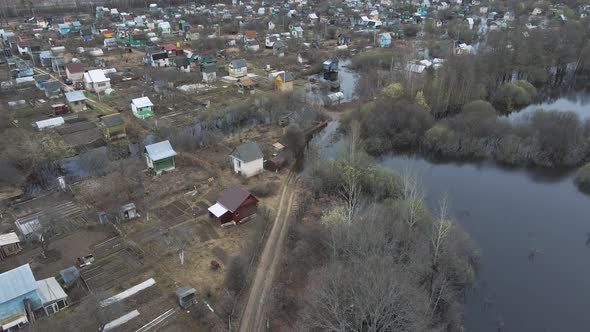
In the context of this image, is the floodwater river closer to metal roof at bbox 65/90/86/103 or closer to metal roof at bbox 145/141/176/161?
metal roof at bbox 145/141/176/161

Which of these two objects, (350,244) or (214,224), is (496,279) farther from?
(214,224)

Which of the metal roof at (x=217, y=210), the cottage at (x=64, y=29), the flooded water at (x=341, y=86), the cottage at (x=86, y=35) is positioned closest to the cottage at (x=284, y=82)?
the flooded water at (x=341, y=86)

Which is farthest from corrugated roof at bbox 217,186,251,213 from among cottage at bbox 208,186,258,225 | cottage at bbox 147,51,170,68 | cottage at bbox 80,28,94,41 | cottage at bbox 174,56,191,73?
cottage at bbox 80,28,94,41

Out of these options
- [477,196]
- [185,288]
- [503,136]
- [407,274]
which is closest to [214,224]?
[185,288]

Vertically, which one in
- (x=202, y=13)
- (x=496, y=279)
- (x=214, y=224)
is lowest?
(x=496, y=279)

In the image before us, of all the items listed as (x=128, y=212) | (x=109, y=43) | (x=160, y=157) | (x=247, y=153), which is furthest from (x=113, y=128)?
(x=109, y=43)

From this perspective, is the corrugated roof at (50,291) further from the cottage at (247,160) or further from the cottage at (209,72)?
the cottage at (209,72)
